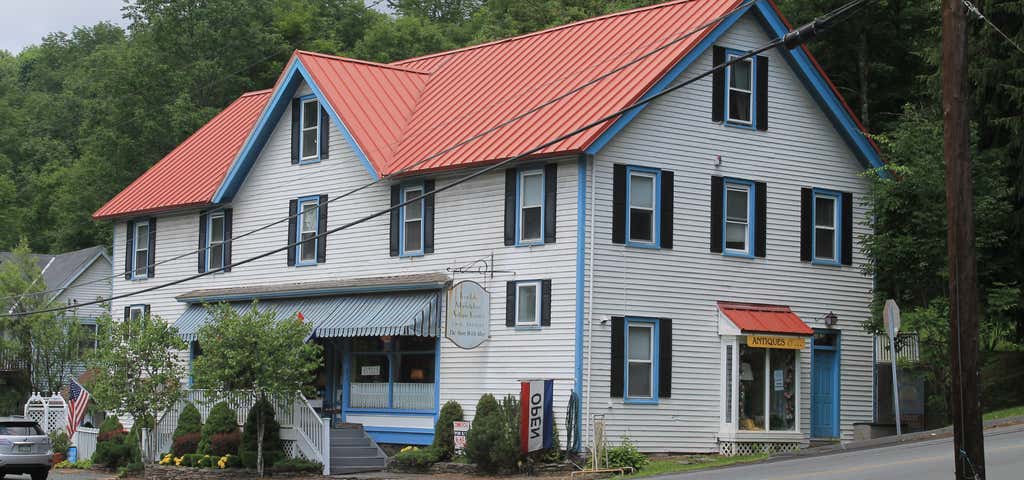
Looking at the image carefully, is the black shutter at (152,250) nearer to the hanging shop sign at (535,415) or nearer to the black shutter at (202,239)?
the black shutter at (202,239)

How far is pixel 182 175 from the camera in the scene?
138ft

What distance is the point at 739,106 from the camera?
31.9 metres

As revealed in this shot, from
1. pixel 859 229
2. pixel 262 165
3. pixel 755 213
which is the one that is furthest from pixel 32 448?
pixel 859 229

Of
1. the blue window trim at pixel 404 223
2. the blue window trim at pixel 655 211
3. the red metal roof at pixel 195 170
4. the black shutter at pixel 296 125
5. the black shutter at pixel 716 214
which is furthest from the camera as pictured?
the red metal roof at pixel 195 170

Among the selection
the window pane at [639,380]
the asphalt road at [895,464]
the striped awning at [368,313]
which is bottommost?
the asphalt road at [895,464]

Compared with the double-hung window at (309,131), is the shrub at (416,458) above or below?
below

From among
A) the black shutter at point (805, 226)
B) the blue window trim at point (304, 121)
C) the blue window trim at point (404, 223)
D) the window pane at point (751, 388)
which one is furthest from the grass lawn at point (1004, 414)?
the blue window trim at point (304, 121)

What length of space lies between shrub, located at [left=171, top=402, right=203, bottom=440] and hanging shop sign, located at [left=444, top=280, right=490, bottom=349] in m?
8.55

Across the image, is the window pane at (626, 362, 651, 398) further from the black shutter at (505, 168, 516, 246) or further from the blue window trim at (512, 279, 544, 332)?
the black shutter at (505, 168, 516, 246)

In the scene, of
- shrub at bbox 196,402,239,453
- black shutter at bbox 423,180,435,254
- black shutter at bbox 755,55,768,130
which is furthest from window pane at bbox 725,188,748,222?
shrub at bbox 196,402,239,453

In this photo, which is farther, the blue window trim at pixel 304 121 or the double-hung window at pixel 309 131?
the double-hung window at pixel 309 131

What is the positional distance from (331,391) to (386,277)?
4161 millimetres

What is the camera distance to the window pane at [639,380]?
29.5 meters

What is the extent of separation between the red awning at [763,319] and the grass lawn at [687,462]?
287 centimetres
